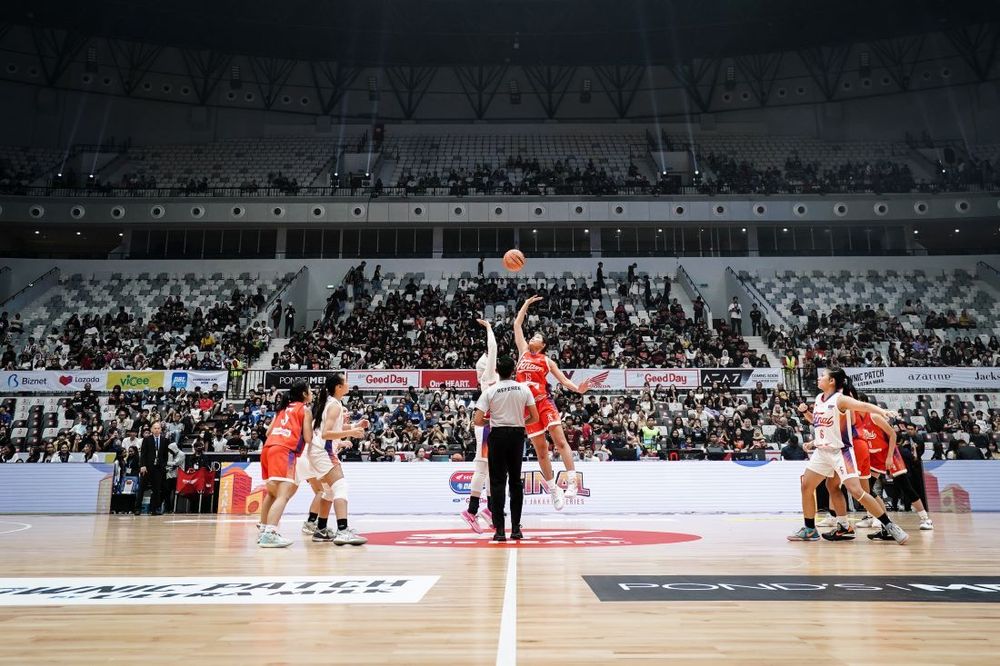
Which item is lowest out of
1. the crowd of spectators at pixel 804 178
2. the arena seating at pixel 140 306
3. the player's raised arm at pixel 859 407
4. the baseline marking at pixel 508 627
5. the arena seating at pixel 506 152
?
the baseline marking at pixel 508 627

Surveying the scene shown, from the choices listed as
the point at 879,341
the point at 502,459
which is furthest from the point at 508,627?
the point at 879,341

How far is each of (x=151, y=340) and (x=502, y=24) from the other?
24926mm

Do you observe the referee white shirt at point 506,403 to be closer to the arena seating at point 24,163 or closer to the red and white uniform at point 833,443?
the red and white uniform at point 833,443

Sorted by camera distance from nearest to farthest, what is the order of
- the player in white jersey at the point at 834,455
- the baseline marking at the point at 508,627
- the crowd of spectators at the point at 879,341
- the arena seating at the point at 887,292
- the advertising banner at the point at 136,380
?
the baseline marking at the point at 508,627
the player in white jersey at the point at 834,455
the advertising banner at the point at 136,380
the crowd of spectators at the point at 879,341
the arena seating at the point at 887,292

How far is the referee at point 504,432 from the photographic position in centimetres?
823

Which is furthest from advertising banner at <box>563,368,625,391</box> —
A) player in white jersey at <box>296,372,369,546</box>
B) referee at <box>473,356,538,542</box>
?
referee at <box>473,356,538,542</box>

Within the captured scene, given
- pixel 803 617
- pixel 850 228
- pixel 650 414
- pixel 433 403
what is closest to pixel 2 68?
pixel 433 403

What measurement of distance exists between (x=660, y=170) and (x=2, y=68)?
37.7 m

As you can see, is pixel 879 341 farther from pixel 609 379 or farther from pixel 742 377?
pixel 609 379

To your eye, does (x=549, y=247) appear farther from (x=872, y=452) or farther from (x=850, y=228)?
(x=872, y=452)

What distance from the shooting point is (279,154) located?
143 ft

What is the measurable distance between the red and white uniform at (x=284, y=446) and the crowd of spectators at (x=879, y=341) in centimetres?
1949

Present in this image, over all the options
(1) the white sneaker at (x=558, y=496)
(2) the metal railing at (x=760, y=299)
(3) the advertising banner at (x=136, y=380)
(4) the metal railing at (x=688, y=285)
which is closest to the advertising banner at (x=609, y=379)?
(2) the metal railing at (x=760, y=299)

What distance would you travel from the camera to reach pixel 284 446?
8.48m
